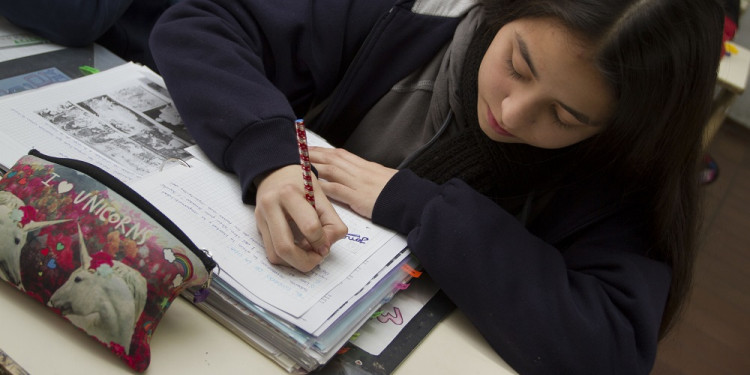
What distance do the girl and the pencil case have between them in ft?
0.49

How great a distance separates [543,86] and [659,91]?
155 mm

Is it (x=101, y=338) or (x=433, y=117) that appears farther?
(x=433, y=117)

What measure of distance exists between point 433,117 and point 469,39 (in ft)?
0.47

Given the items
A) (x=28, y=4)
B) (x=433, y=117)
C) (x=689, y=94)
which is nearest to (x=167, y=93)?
(x=28, y=4)

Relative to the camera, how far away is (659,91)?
773mm

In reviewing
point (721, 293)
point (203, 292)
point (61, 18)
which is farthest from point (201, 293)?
point (721, 293)

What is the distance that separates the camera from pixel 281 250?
2.30 feet

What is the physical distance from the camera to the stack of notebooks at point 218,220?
66 centimetres

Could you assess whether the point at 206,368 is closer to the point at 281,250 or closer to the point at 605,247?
the point at 281,250

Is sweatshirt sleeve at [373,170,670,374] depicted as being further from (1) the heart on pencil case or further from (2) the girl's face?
(1) the heart on pencil case

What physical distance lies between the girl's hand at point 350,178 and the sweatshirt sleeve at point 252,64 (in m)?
0.07

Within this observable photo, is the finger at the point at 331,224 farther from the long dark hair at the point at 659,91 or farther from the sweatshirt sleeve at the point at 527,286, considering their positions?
the long dark hair at the point at 659,91

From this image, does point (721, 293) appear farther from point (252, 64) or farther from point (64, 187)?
point (64, 187)

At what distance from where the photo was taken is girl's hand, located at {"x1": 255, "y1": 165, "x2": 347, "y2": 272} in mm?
706
